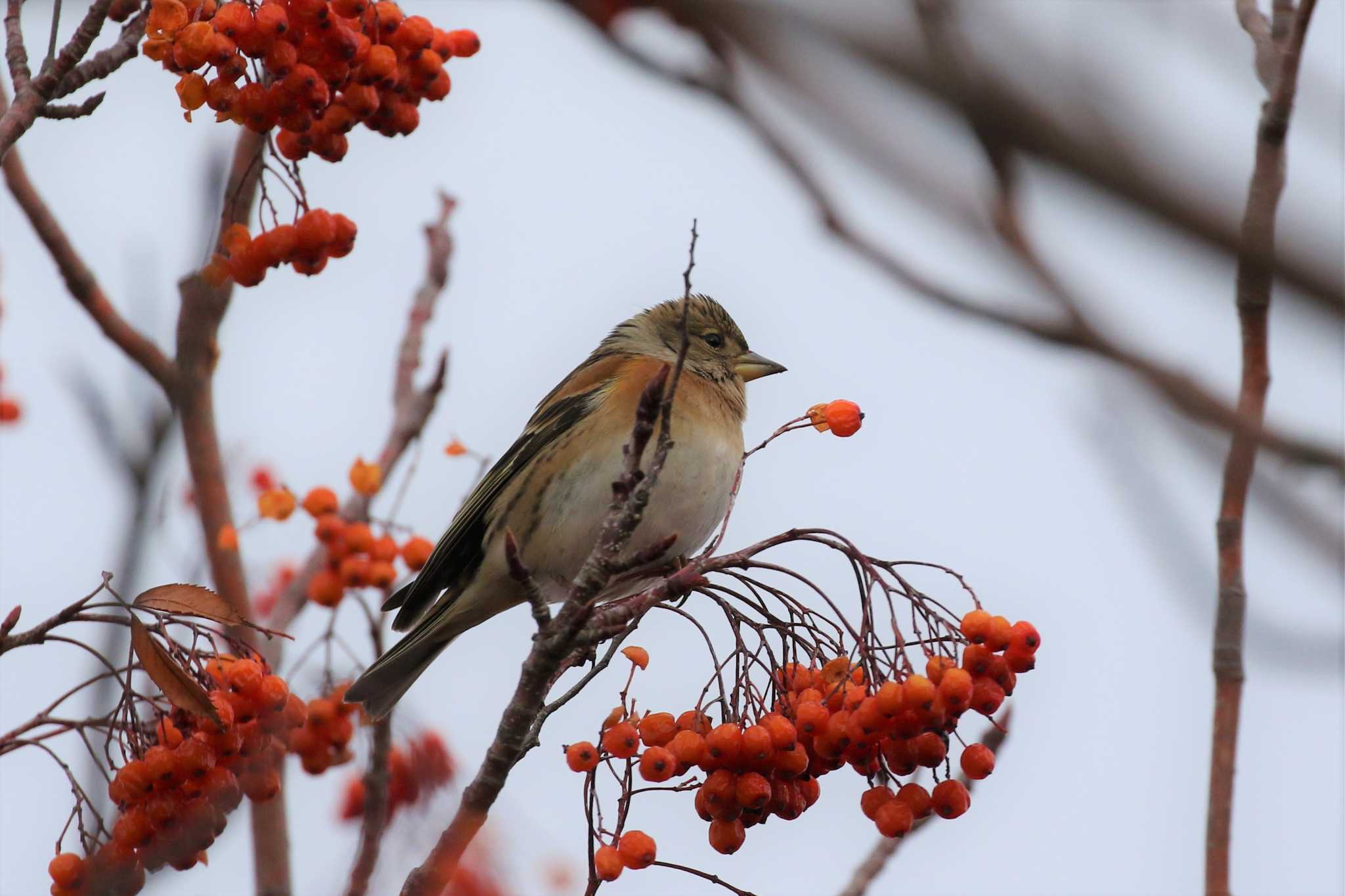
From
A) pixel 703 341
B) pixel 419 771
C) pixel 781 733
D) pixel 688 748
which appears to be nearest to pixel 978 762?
pixel 781 733

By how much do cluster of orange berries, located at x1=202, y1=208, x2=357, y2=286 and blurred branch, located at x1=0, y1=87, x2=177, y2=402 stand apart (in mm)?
611

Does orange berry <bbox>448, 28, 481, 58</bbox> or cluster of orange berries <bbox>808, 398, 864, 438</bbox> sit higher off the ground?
orange berry <bbox>448, 28, 481, 58</bbox>

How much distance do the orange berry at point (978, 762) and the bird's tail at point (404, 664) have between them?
202cm

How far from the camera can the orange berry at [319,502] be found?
5266 mm

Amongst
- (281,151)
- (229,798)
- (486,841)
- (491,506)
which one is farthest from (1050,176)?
(491,506)

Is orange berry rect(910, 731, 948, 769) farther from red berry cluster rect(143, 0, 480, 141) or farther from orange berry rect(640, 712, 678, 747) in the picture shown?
red berry cluster rect(143, 0, 480, 141)

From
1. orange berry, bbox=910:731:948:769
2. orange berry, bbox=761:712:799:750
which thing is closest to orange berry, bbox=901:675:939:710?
orange berry, bbox=910:731:948:769

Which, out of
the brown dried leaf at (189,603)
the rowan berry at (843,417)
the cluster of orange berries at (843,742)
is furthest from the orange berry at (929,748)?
the brown dried leaf at (189,603)

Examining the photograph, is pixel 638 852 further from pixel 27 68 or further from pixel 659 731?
pixel 27 68

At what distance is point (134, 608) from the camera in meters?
2.95

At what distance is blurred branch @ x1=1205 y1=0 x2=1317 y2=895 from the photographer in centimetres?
214

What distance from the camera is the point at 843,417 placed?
3604 mm

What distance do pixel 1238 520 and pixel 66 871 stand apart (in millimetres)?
2439

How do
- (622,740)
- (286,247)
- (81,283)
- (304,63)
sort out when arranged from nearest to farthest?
(622,740) < (304,63) < (286,247) < (81,283)
